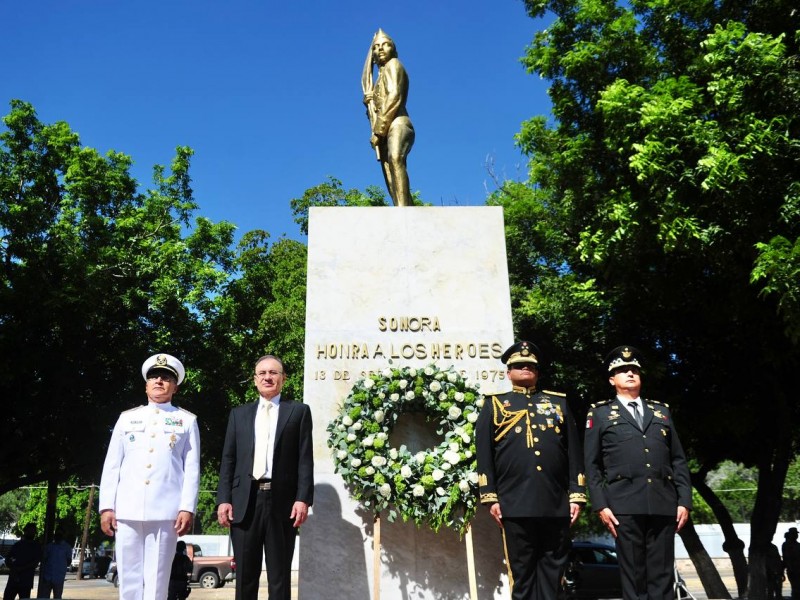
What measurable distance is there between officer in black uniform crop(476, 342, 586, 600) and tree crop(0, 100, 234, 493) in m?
12.8

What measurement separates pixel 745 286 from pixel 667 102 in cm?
318

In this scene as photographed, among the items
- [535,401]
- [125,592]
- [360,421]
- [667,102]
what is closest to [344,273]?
[360,421]

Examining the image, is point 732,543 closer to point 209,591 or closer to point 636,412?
point 636,412

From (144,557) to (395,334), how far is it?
3.19 m

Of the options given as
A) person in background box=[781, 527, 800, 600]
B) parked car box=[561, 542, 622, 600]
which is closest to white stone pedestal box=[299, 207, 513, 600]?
person in background box=[781, 527, 800, 600]

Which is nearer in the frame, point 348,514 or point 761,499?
point 348,514

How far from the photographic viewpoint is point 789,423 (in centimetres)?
1254

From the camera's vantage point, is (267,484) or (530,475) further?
(267,484)

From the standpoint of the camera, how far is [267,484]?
16.3ft

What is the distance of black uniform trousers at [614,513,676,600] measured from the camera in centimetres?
452

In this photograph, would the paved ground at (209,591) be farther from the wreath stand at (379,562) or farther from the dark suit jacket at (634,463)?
the dark suit jacket at (634,463)

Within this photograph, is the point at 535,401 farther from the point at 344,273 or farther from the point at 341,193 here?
the point at 341,193

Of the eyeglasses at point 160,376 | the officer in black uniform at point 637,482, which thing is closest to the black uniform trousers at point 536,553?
the officer in black uniform at point 637,482

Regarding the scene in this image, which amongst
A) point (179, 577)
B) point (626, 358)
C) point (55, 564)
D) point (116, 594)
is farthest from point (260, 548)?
point (116, 594)
